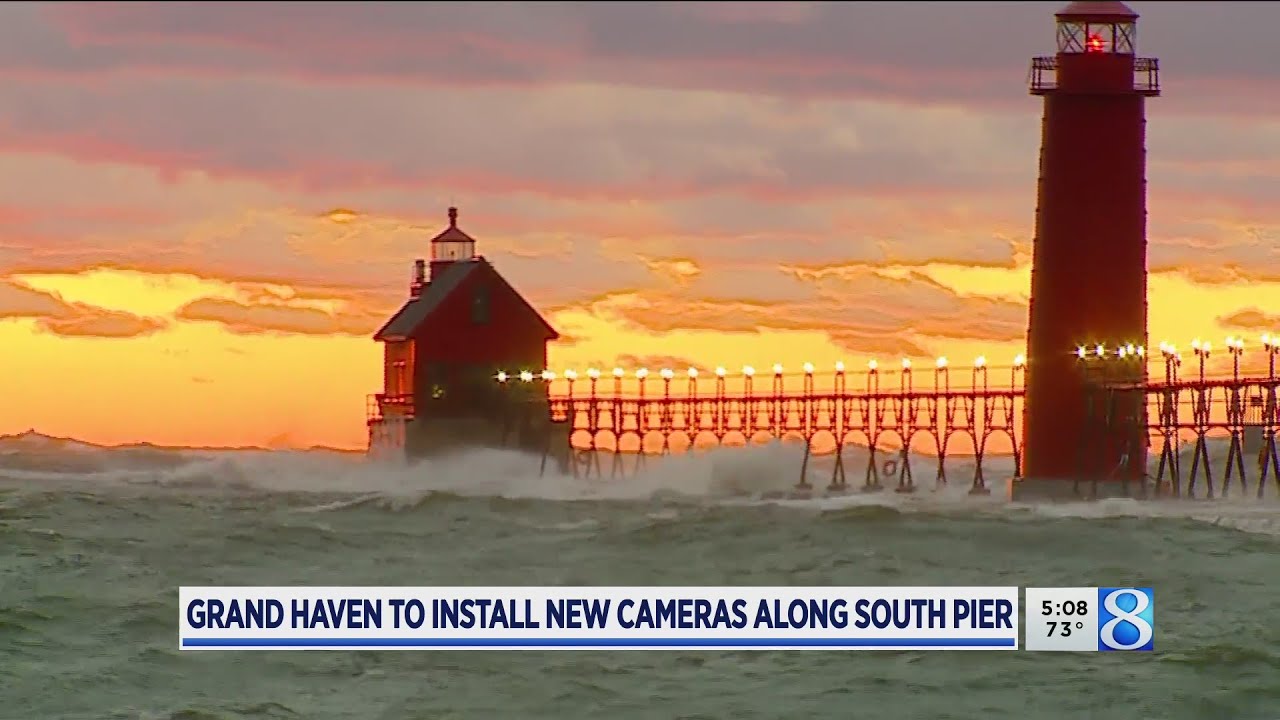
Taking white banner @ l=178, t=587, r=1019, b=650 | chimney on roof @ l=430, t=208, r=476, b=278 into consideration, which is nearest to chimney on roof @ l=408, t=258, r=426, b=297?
chimney on roof @ l=430, t=208, r=476, b=278

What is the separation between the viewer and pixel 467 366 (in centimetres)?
8262

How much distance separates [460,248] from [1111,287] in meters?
37.5

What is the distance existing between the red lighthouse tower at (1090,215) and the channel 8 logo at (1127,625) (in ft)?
89.3

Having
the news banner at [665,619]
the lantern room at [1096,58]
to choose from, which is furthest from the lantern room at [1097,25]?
the news banner at [665,619]

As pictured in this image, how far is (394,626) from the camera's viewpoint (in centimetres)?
2919

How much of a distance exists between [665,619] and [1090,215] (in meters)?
28.3

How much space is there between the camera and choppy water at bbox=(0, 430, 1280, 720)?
24.1 m

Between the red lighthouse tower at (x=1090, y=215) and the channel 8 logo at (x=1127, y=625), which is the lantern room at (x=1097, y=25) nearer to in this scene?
the red lighthouse tower at (x=1090, y=215)

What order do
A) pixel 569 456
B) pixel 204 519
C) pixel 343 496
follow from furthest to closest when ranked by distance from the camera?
pixel 569 456 < pixel 343 496 < pixel 204 519

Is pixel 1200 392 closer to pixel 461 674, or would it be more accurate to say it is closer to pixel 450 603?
pixel 450 603

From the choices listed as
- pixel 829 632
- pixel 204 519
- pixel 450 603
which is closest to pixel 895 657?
pixel 829 632

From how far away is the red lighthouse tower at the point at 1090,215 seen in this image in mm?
55812

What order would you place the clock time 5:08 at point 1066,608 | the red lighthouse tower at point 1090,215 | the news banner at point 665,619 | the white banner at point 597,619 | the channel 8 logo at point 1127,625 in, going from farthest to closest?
the red lighthouse tower at point 1090,215 → the clock time 5:08 at point 1066,608 → the white banner at point 597,619 → the news banner at point 665,619 → the channel 8 logo at point 1127,625

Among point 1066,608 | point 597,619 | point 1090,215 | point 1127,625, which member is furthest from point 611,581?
point 1090,215
